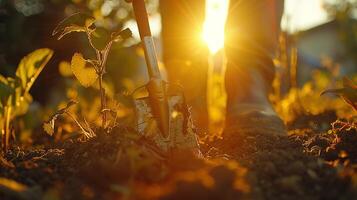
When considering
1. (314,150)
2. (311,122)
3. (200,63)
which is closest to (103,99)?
(314,150)

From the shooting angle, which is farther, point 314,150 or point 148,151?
point 314,150

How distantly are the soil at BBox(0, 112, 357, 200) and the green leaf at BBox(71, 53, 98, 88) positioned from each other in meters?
0.24

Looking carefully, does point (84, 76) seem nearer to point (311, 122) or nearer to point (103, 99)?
point (103, 99)

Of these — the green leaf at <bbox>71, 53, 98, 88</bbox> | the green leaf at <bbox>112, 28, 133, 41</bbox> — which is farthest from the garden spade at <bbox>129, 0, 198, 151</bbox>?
the green leaf at <bbox>71, 53, 98, 88</bbox>

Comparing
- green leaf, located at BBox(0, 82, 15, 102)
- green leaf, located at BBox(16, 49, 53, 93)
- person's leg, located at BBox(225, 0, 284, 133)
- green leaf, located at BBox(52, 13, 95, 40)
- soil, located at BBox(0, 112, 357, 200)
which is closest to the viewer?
soil, located at BBox(0, 112, 357, 200)

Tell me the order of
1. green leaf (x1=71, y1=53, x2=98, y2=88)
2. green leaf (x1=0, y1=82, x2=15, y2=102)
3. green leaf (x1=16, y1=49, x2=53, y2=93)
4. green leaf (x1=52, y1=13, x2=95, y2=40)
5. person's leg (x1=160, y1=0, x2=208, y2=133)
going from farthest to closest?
person's leg (x1=160, y1=0, x2=208, y2=133), green leaf (x1=16, y1=49, x2=53, y2=93), green leaf (x1=0, y1=82, x2=15, y2=102), green leaf (x1=71, y1=53, x2=98, y2=88), green leaf (x1=52, y1=13, x2=95, y2=40)

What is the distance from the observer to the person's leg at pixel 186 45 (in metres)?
3.05

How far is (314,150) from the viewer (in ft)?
5.82

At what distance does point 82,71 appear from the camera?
71.1 inches

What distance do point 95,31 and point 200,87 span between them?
1.36 m

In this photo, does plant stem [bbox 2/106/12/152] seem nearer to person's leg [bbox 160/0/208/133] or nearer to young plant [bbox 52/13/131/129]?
young plant [bbox 52/13/131/129]

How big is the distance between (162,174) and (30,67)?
1.12 meters

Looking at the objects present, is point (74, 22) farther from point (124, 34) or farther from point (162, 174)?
point (162, 174)

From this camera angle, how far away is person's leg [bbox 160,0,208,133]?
305 cm
